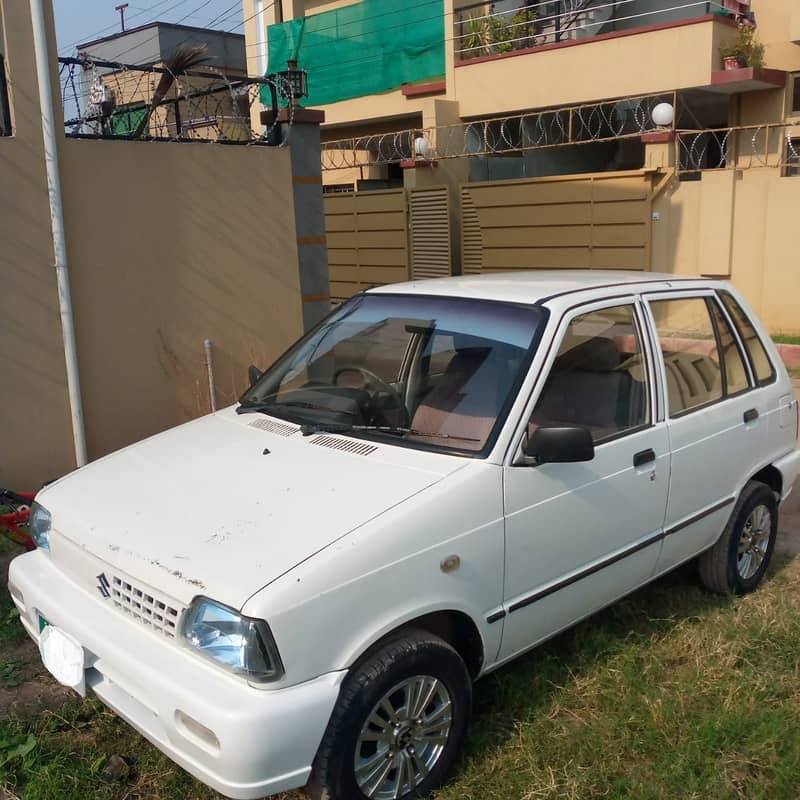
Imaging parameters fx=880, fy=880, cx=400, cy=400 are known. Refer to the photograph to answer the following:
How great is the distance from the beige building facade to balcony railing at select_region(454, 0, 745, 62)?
0.11 feet

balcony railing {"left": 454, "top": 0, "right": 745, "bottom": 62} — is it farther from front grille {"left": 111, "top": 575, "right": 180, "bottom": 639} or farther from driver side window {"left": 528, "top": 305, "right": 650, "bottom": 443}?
front grille {"left": 111, "top": 575, "right": 180, "bottom": 639}

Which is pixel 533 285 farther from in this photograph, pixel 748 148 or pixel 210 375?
pixel 748 148

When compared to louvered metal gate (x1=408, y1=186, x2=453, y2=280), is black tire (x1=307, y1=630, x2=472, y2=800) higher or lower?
lower

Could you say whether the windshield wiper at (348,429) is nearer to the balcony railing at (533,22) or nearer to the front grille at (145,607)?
the front grille at (145,607)

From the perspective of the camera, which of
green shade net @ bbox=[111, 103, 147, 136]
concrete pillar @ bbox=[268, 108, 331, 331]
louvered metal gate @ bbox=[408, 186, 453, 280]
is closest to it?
concrete pillar @ bbox=[268, 108, 331, 331]

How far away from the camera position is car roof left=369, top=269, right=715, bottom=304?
3770mm

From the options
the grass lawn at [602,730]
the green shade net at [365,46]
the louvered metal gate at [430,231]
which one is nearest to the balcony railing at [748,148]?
the louvered metal gate at [430,231]

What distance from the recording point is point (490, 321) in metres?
3.66

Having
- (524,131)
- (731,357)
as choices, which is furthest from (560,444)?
(524,131)

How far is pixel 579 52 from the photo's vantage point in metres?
13.7

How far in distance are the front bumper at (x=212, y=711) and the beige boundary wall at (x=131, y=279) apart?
12.6 ft

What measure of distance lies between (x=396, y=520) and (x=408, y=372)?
1409mm

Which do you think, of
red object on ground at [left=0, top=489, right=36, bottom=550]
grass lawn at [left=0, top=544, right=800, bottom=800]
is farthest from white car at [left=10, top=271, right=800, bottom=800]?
red object on ground at [left=0, top=489, right=36, bottom=550]

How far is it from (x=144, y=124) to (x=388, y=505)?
5.90m
